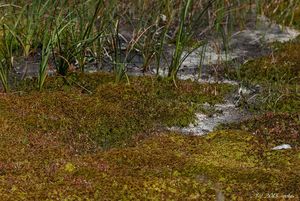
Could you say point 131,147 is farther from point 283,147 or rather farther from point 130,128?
point 283,147

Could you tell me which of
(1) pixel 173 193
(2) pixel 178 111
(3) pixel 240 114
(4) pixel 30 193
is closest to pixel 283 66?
(3) pixel 240 114

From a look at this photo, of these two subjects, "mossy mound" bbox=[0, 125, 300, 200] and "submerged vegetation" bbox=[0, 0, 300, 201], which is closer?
"mossy mound" bbox=[0, 125, 300, 200]

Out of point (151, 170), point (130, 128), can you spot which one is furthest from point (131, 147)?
point (151, 170)

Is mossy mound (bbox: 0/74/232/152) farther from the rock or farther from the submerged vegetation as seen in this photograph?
the rock

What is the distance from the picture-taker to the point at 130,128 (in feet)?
22.9

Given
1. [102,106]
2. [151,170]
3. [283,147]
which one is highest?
[102,106]

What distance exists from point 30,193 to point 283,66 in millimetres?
5034

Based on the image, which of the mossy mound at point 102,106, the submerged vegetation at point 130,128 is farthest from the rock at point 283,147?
the mossy mound at point 102,106

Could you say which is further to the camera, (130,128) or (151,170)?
(130,128)

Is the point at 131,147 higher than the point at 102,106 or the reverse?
the reverse

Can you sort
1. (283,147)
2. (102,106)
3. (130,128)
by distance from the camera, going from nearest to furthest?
(283,147), (130,128), (102,106)

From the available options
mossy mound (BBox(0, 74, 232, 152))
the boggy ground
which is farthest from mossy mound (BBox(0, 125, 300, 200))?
mossy mound (BBox(0, 74, 232, 152))

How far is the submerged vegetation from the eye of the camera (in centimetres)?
551

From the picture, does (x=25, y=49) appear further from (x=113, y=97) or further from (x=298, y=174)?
(x=298, y=174)
